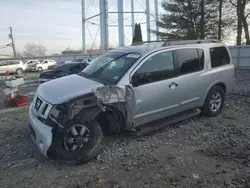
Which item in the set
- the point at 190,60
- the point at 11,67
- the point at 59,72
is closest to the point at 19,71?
the point at 11,67

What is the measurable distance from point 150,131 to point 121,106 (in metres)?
0.95

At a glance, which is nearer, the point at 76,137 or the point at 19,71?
the point at 76,137

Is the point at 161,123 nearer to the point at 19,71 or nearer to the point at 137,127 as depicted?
the point at 137,127

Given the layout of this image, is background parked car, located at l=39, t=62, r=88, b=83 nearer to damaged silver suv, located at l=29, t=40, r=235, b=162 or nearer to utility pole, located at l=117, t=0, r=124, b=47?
damaged silver suv, located at l=29, t=40, r=235, b=162

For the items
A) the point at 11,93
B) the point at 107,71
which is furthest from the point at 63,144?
the point at 11,93

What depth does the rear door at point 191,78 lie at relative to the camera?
5.01 metres

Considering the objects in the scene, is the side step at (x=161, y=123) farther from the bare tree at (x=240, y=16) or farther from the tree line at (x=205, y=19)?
the bare tree at (x=240, y=16)

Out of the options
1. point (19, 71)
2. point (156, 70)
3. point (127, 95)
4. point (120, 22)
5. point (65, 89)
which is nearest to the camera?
point (65, 89)

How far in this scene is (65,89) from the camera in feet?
13.4

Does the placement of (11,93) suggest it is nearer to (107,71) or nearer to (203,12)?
(107,71)

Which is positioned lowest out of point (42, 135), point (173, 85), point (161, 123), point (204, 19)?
point (161, 123)

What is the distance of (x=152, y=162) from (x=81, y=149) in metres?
1.12

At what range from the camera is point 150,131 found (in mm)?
4711

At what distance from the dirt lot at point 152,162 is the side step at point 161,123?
0.68 feet
